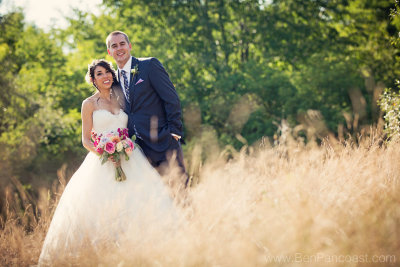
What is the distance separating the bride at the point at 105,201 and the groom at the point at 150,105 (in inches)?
6.3

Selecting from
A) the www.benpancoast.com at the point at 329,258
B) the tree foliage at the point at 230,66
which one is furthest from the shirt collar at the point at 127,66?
the tree foliage at the point at 230,66

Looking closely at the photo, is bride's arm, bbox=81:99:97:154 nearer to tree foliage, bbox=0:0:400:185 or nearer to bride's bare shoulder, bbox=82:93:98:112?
bride's bare shoulder, bbox=82:93:98:112

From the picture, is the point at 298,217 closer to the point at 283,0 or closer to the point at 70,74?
the point at 283,0

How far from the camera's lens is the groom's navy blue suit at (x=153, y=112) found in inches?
164

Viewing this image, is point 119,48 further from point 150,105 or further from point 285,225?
point 285,225

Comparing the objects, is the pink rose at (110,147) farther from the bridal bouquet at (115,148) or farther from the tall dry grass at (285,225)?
the tall dry grass at (285,225)

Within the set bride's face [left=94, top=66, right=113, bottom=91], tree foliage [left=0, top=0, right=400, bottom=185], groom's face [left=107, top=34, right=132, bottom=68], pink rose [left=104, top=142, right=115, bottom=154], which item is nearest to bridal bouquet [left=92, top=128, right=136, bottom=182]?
pink rose [left=104, top=142, right=115, bottom=154]

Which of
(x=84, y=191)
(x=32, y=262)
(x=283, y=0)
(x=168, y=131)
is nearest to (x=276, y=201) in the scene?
(x=168, y=131)

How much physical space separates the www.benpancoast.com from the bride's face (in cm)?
291

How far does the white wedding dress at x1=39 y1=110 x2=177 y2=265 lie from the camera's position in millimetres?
3143

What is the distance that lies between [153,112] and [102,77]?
786 mm

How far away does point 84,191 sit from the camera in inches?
154

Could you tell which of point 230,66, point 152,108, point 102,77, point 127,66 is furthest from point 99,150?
point 230,66

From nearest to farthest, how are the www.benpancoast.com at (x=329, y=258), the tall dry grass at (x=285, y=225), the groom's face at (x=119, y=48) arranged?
the www.benpancoast.com at (x=329, y=258), the tall dry grass at (x=285, y=225), the groom's face at (x=119, y=48)
